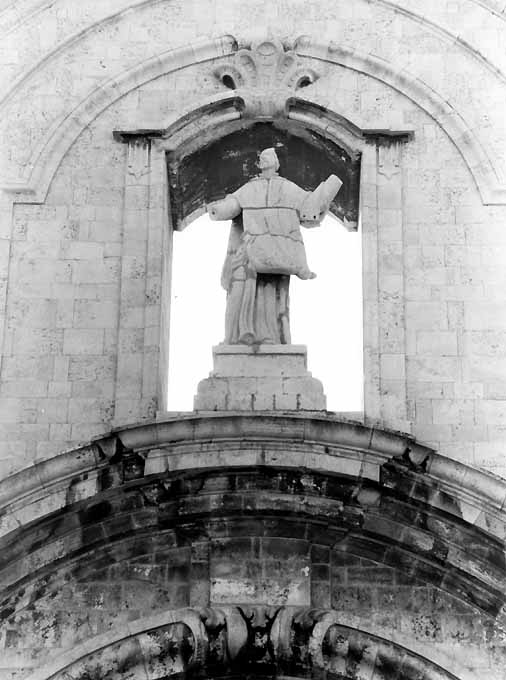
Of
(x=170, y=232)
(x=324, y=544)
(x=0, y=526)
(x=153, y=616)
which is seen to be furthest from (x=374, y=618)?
(x=170, y=232)

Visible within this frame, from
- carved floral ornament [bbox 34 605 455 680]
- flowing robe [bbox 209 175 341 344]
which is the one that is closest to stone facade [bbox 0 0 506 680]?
carved floral ornament [bbox 34 605 455 680]

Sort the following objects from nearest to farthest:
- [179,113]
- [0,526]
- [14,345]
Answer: [0,526], [14,345], [179,113]

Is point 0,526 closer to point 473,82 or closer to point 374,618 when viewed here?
point 374,618

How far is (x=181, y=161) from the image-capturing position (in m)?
16.8

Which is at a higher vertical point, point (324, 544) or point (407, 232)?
point (407, 232)

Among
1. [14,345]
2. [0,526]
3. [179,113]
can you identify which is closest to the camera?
[0,526]

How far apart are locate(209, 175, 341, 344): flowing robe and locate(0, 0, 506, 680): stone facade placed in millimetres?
517

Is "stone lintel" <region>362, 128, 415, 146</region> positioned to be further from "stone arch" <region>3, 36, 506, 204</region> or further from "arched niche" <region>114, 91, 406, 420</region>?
"stone arch" <region>3, 36, 506, 204</region>

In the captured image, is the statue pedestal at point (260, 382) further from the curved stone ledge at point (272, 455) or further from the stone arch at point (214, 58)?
the stone arch at point (214, 58)

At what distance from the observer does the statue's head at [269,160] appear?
16172 millimetres

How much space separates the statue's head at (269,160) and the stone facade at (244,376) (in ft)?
2.21

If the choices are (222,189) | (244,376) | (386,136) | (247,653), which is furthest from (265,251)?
(247,653)

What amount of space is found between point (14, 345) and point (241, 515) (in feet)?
7.95

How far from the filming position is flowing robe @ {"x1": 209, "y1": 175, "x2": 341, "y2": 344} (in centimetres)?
1552
